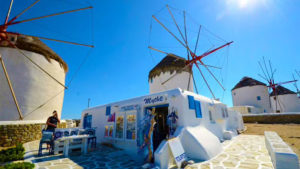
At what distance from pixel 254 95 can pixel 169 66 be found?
74.5 feet

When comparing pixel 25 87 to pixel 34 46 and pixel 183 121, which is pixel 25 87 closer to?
pixel 34 46

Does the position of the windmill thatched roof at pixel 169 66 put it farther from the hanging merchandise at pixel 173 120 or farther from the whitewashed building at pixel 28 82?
the whitewashed building at pixel 28 82

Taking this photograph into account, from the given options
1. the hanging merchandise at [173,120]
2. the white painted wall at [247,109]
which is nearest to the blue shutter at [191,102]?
the hanging merchandise at [173,120]

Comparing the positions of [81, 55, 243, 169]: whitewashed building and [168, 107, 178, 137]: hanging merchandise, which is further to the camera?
[168, 107, 178, 137]: hanging merchandise

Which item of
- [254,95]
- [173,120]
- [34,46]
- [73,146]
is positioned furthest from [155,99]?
[254,95]

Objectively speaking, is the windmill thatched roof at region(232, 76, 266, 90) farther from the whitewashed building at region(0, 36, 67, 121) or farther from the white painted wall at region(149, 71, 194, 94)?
the whitewashed building at region(0, 36, 67, 121)

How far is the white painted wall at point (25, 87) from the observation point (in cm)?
1295

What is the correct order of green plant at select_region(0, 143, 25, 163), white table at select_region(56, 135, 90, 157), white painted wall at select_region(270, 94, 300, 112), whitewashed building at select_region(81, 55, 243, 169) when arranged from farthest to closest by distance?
white painted wall at select_region(270, 94, 300, 112) < white table at select_region(56, 135, 90, 157) < whitewashed building at select_region(81, 55, 243, 169) < green plant at select_region(0, 143, 25, 163)

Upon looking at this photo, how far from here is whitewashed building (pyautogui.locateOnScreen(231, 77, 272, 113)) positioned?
97.0 ft

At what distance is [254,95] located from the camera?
1192 inches

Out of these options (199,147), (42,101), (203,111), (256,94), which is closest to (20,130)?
(42,101)

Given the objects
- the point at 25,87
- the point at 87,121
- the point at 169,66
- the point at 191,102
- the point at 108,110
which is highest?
the point at 169,66

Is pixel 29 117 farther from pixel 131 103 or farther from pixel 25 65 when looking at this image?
pixel 131 103

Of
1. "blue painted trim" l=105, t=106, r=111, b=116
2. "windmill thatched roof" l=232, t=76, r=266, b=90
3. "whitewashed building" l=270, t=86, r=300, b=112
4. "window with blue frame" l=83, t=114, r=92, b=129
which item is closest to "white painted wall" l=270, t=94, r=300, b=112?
"whitewashed building" l=270, t=86, r=300, b=112
